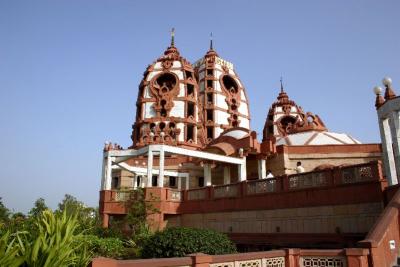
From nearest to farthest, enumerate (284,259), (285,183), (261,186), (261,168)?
(284,259), (285,183), (261,186), (261,168)

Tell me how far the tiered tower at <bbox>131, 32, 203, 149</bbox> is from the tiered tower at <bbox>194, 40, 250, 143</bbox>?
4.58 meters

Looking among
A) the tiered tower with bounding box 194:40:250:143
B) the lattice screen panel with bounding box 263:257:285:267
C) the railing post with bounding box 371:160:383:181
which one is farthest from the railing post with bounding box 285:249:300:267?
the tiered tower with bounding box 194:40:250:143

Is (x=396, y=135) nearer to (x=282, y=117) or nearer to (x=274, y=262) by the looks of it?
(x=274, y=262)

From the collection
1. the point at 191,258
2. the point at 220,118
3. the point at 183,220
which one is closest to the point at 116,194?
the point at 183,220

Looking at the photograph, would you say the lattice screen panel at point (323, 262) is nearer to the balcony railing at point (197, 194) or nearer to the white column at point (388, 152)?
the white column at point (388, 152)

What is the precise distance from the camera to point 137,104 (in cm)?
3944

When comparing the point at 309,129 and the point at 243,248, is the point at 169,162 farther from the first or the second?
the point at 243,248

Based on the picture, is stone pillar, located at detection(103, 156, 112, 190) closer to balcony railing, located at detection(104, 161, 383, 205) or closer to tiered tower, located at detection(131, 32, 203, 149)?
balcony railing, located at detection(104, 161, 383, 205)

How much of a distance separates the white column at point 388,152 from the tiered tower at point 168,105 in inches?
937

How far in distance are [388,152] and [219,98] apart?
33339mm

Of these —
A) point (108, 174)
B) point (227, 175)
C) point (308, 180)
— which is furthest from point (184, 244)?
point (227, 175)

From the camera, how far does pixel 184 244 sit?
948 centimetres

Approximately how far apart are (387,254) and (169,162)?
24224 millimetres

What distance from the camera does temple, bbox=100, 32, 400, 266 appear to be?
13.0 meters
